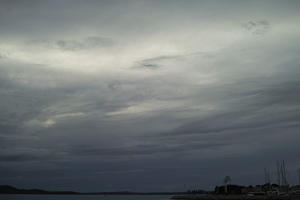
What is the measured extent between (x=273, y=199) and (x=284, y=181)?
2203 inches

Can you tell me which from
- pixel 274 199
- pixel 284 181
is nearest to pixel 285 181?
pixel 284 181

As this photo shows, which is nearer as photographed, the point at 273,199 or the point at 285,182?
the point at 273,199

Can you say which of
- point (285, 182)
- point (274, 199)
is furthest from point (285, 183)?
point (274, 199)

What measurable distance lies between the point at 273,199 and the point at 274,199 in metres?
0.40

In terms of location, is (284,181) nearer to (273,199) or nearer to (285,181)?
(285,181)

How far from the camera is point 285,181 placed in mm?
179125

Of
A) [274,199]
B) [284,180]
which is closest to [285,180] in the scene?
[284,180]

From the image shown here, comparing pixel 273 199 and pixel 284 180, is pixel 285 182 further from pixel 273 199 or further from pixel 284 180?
pixel 273 199

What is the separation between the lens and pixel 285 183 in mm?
180750

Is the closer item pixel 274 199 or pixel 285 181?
pixel 274 199

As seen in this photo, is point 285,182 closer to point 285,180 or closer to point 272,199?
point 285,180

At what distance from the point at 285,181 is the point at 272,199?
55.9 m

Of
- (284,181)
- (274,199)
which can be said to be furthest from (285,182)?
(274,199)

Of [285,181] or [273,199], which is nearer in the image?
[273,199]
